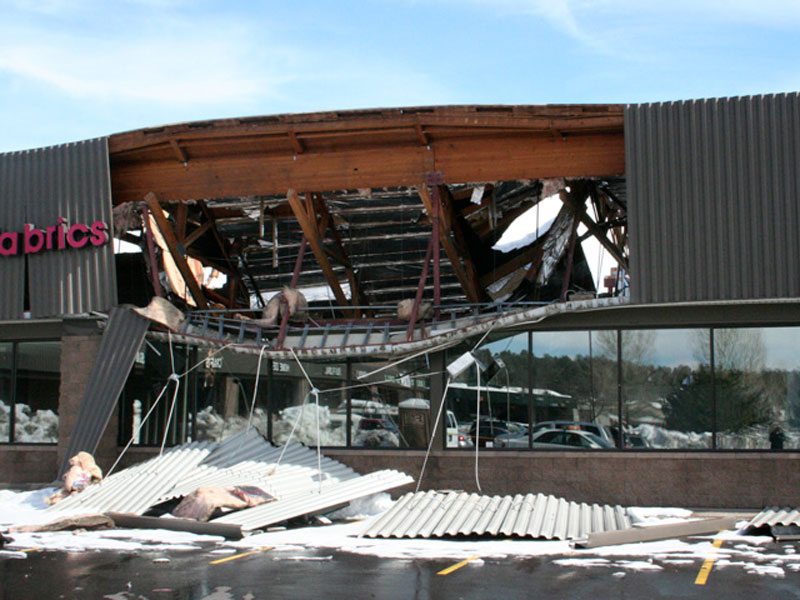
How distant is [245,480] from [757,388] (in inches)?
368

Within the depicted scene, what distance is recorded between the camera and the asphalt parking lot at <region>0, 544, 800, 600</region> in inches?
446

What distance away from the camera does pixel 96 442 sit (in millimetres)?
20750

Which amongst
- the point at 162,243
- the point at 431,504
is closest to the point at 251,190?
the point at 162,243

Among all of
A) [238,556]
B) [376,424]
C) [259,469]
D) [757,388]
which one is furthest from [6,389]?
[757,388]

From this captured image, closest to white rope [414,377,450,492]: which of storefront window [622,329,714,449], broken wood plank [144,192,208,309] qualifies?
storefront window [622,329,714,449]

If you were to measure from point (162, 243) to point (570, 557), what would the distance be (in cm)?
1228

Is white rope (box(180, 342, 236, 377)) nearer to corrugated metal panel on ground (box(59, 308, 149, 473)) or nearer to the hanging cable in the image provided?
the hanging cable

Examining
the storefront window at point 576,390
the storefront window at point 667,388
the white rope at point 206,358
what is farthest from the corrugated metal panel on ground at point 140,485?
the storefront window at point 667,388

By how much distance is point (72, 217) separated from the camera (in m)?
21.7

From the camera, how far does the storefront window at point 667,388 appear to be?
1914cm

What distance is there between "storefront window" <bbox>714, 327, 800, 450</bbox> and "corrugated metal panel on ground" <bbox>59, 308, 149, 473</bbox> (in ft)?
36.8

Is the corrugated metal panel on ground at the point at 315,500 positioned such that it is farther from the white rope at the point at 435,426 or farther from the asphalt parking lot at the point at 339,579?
the asphalt parking lot at the point at 339,579

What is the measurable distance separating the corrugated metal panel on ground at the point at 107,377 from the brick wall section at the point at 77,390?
0.70 metres

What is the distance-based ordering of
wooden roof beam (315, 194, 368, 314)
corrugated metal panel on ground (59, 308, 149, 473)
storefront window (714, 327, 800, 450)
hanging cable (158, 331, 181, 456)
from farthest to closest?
wooden roof beam (315, 194, 368, 314)
hanging cable (158, 331, 181, 456)
corrugated metal panel on ground (59, 308, 149, 473)
storefront window (714, 327, 800, 450)
